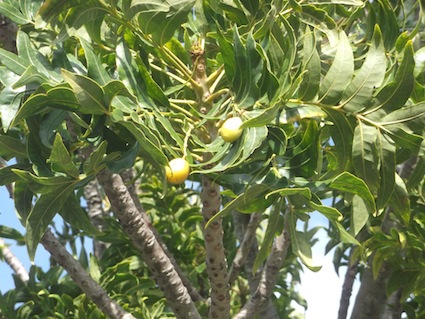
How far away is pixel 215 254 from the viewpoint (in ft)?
7.64

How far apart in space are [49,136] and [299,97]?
58 cm

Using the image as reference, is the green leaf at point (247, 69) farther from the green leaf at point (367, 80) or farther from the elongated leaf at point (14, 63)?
the elongated leaf at point (14, 63)

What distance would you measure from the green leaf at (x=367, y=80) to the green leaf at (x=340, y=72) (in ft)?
0.10

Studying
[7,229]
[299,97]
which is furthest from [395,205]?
[7,229]

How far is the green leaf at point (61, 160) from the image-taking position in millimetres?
1626

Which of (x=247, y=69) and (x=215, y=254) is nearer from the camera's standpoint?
(x=247, y=69)

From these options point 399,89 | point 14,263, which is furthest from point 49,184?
point 14,263

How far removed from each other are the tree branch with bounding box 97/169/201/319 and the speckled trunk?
0.09 metres

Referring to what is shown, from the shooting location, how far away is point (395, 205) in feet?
6.64

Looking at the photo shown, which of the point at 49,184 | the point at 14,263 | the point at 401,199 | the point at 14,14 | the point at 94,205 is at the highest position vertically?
the point at 94,205

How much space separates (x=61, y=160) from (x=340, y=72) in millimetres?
648

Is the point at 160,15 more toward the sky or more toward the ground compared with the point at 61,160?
more toward the sky

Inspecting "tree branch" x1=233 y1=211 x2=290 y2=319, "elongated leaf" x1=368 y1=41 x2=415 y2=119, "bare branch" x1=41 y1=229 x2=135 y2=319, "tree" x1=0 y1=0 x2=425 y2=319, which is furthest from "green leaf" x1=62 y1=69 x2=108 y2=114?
"tree branch" x1=233 y1=211 x2=290 y2=319

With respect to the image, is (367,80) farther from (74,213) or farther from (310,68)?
(74,213)
